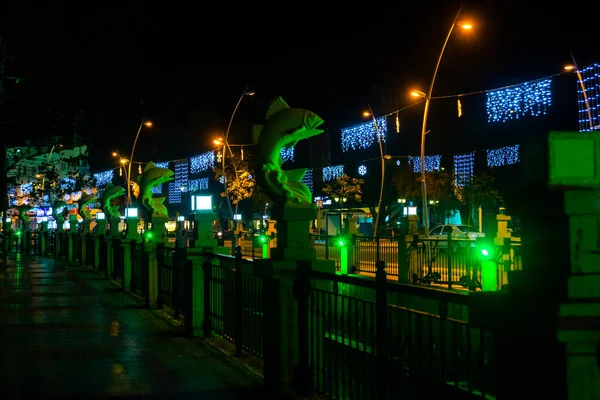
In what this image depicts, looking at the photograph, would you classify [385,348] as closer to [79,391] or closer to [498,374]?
[498,374]

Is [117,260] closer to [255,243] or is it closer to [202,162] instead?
[255,243]

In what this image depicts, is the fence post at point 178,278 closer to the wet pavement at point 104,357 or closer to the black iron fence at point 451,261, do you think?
the wet pavement at point 104,357

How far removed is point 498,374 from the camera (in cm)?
392

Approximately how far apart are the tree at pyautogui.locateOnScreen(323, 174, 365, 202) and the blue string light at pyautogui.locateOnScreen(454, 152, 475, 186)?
9.26 metres

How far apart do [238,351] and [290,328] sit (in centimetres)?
225

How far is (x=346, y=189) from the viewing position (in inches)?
2400

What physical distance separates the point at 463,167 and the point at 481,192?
5713 millimetres

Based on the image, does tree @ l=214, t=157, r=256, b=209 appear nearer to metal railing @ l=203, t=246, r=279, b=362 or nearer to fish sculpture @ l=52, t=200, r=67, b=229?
fish sculpture @ l=52, t=200, r=67, b=229

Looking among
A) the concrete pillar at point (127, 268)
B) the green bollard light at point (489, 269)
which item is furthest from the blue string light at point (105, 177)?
the green bollard light at point (489, 269)

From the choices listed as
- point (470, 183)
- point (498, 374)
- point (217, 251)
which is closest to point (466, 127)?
point (470, 183)

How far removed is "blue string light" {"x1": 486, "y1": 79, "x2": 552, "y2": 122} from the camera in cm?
4228

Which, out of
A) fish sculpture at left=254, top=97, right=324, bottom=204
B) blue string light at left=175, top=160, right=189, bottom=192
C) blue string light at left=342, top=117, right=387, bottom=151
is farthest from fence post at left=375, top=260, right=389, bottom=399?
blue string light at left=175, top=160, right=189, bottom=192

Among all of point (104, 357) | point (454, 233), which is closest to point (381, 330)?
point (104, 357)

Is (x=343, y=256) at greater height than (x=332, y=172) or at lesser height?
lesser
